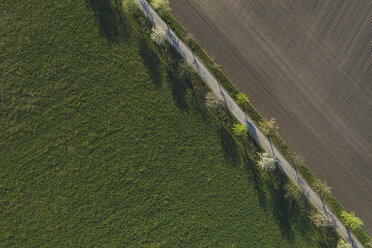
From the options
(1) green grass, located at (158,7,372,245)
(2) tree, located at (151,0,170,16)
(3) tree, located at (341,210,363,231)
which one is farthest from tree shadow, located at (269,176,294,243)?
(2) tree, located at (151,0,170,16)

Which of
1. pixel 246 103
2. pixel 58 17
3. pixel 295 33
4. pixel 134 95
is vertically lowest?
pixel 134 95

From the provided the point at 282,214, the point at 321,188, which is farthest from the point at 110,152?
the point at 321,188

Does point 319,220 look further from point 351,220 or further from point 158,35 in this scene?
point 158,35

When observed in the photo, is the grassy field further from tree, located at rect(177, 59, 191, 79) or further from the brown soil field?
the brown soil field

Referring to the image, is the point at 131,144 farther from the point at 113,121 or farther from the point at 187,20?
the point at 187,20

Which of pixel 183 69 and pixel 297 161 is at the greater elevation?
pixel 183 69

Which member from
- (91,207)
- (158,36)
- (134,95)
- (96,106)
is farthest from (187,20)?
(91,207)

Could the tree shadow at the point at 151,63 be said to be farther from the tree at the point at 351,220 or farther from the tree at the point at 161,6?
the tree at the point at 351,220
